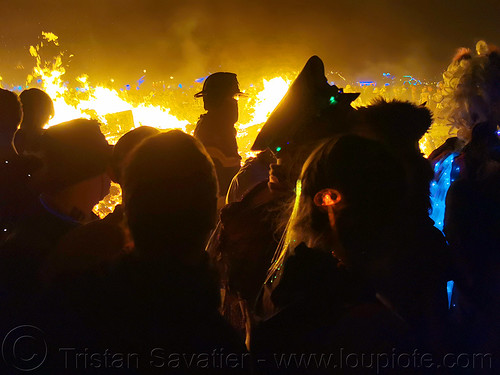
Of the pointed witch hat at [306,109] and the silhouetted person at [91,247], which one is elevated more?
the pointed witch hat at [306,109]

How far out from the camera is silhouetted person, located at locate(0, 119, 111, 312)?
1.95 meters

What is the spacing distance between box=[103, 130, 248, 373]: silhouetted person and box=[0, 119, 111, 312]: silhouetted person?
79 centimetres

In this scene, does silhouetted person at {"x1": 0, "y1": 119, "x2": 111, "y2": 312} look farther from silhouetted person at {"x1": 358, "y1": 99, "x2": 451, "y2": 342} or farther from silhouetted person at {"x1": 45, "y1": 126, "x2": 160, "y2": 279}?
silhouetted person at {"x1": 358, "y1": 99, "x2": 451, "y2": 342}

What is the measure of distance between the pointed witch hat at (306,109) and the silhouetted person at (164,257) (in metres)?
0.89

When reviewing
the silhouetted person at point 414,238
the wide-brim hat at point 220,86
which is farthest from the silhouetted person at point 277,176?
the wide-brim hat at point 220,86

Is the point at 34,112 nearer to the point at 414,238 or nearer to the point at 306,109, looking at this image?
the point at 306,109

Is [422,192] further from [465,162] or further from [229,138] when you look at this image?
[229,138]

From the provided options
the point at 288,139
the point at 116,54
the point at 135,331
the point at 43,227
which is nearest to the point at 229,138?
the point at 288,139

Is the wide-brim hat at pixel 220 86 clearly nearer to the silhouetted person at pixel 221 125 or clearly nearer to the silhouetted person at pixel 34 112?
the silhouetted person at pixel 221 125

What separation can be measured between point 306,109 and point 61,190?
62.8 inches

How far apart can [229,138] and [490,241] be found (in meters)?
2.62

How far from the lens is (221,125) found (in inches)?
155

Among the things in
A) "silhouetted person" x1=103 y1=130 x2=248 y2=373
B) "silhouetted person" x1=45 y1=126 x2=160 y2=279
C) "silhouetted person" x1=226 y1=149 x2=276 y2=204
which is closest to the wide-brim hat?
"silhouetted person" x1=226 y1=149 x2=276 y2=204

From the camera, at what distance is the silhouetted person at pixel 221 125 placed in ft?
12.7
